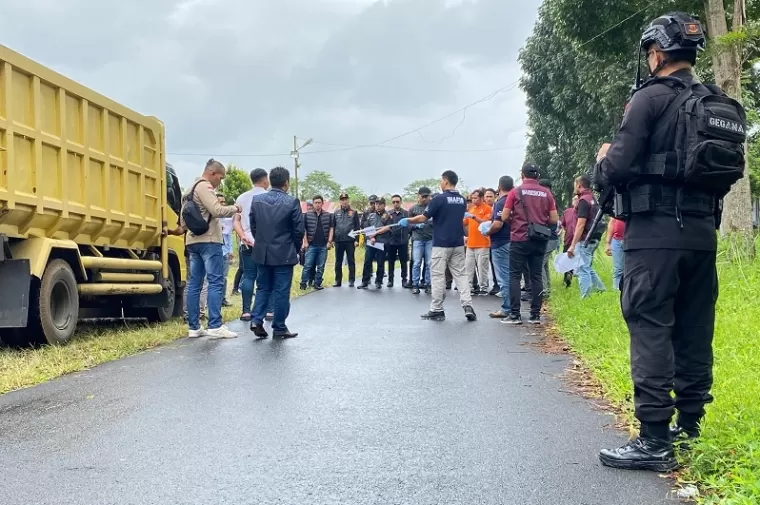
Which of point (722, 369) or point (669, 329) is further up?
point (669, 329)

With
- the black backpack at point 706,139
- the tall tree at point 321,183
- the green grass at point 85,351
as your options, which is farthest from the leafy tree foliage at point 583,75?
the tall tree at point 321,183

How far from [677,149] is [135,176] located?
7.54 metres

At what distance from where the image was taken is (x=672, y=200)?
3.67 metres

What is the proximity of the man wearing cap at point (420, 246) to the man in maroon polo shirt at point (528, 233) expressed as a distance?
4.57 metres

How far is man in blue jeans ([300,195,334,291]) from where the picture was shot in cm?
1550

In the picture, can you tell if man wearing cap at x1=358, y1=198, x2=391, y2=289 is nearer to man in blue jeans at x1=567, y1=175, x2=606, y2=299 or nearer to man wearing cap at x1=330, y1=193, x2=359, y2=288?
man wearing cap at x1=330, y1=193, x2=359, y2=288

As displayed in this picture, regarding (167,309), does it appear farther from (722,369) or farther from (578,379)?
(722,369)

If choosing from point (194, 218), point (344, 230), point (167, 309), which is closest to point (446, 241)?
point (194, 218)

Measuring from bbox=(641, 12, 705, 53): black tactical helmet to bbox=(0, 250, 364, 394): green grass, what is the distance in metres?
5.08

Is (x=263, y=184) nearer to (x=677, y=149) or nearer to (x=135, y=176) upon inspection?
(x=135, y=176)

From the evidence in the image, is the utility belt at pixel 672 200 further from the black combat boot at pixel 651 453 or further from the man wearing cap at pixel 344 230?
the man wearing cap at pixel 344 230

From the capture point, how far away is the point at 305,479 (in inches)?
141

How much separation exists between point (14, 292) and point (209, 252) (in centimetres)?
216

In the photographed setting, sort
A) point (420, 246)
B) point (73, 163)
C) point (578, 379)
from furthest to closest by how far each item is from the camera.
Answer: point (420, 246) → point (73, 163) → point (578, 379)
